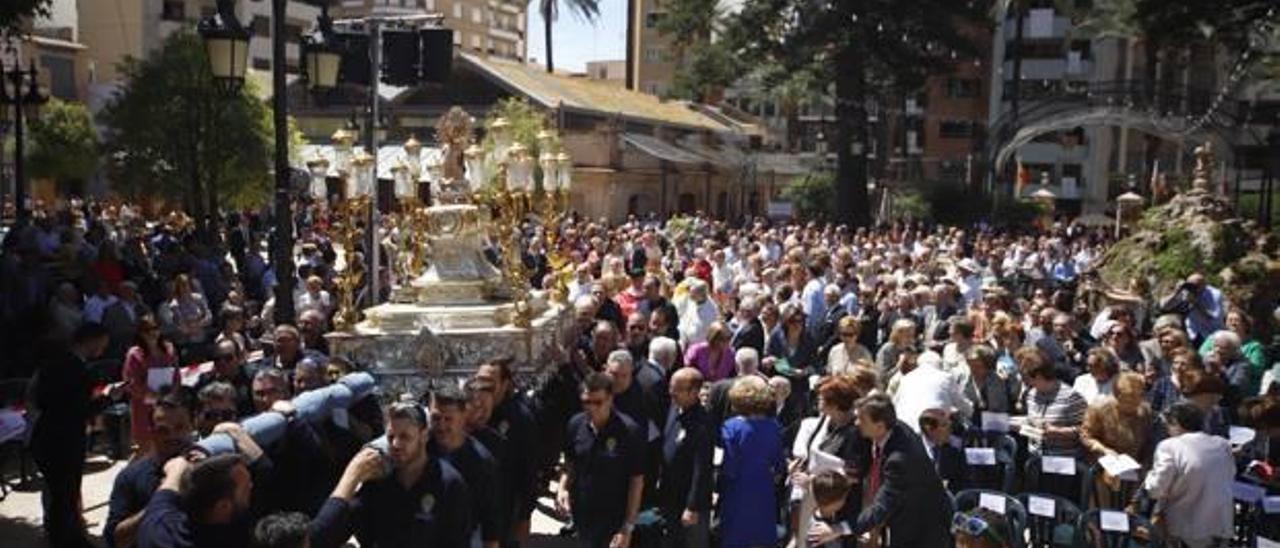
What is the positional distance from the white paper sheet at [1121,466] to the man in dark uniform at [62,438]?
20.3 feet

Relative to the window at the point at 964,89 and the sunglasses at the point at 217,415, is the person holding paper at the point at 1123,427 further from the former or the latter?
the window at the point at 964,89

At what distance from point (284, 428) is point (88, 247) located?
1166cm

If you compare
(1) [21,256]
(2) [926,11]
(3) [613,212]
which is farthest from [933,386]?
(3) [613,212]

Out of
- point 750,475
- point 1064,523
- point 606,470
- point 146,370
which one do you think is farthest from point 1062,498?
point 146,370

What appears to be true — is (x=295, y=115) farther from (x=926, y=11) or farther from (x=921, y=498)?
(x=921, y=498)

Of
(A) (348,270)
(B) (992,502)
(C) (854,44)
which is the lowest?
(B) (992,502)

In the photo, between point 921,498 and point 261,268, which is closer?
Answer: point 921,498

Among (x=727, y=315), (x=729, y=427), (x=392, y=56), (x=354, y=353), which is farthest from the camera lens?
(x=727, y=315)

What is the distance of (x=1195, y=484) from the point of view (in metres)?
6.25

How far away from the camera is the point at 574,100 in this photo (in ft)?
140

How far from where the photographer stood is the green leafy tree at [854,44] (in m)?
31.6

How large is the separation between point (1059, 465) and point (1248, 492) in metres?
1.16

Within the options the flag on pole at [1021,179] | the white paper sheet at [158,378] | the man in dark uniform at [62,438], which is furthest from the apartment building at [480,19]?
the man in dark uniform at [62,438]

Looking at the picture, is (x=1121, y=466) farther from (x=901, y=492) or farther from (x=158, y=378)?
(x=158, y=378)
